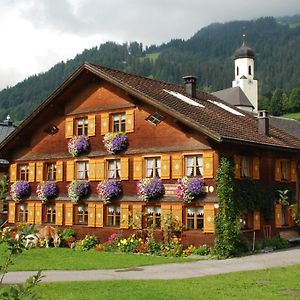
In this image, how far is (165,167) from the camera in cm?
2530

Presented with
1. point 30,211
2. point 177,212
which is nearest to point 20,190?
point 30,211

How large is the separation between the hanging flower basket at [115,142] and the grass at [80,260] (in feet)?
16.9

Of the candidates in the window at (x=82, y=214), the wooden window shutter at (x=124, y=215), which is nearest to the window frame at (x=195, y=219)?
the wooden window shutter at (x=124, y=215)

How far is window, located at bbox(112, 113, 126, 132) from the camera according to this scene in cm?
2752

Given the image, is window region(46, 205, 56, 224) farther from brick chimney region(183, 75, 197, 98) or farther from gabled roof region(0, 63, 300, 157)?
brick chimney region(183, 75, 197, 98)

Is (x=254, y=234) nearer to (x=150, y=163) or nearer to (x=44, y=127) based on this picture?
(x=150, y=163)

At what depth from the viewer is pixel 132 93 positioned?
26016mm

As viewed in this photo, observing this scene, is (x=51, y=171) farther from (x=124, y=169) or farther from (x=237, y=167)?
(x=237, y=167)

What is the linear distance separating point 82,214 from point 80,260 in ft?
25.4

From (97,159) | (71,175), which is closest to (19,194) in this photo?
(71,175)

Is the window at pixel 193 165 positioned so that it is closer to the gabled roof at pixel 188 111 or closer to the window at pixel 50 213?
the gabled roof at pixel 188 111

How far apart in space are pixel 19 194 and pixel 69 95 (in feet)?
21.4

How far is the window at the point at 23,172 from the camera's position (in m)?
32.3

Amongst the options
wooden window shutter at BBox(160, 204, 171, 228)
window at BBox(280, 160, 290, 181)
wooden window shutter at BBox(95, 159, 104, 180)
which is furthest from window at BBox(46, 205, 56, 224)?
window at BBox(280, 160, 290, 181)
